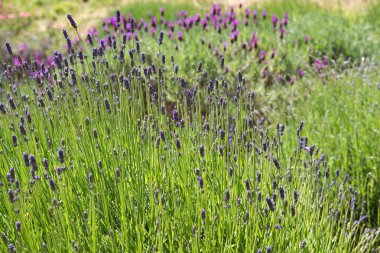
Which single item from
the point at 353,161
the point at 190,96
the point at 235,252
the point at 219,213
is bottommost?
the point at 353,161

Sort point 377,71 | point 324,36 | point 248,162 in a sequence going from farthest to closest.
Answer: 1. point 324,36
2. point 377,71
3. point 248,162

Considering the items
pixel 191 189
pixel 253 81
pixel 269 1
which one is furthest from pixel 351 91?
pixel 269 1

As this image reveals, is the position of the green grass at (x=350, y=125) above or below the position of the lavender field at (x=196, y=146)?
below

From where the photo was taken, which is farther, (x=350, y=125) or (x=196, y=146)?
(x=350, y=125)

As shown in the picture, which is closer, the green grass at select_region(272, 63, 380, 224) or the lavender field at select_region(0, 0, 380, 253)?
the lavender field at select_region(0, 0, 380, 253)

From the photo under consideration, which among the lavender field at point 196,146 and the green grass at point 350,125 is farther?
the green grass at point 350,125

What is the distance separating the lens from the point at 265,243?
2521mm

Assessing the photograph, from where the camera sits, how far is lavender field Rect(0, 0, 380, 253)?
2357 millimetres

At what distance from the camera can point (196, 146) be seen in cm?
276

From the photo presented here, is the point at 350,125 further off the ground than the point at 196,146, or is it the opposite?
the point at 196,146

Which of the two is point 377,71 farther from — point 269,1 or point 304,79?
point 269,1

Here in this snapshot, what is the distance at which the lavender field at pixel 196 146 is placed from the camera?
2.36 metres

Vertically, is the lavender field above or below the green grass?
above

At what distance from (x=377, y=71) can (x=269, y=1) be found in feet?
13.8
